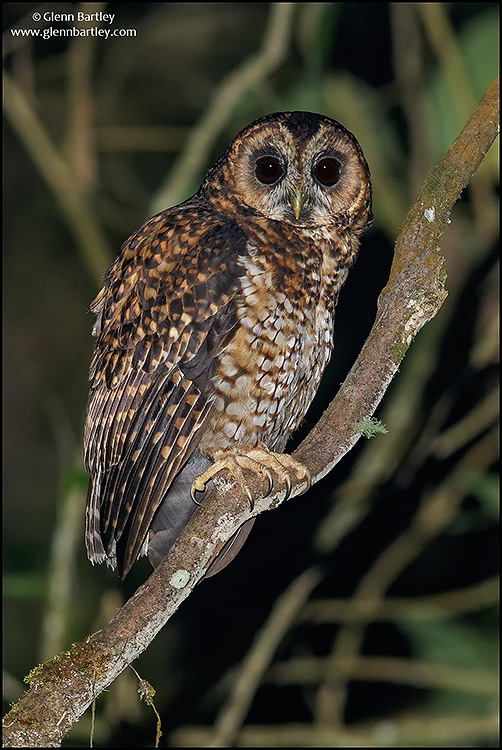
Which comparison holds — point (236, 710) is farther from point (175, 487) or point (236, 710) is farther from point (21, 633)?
point (21, 633)

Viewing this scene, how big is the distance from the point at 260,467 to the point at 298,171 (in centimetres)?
85

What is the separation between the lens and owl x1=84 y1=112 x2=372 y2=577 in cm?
247

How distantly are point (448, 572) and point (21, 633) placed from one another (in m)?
2.55

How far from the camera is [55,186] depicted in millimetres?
4199

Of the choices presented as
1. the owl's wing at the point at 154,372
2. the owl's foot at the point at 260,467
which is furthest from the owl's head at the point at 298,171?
the owl's foot at the point at 260,467

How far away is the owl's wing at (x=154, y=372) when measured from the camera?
245cm

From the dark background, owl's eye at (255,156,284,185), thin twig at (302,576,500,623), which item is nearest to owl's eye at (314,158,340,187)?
owl's eye at (255,156,284,185)

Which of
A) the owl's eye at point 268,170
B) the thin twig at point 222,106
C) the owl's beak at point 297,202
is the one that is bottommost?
the owl's beak at point 297,202

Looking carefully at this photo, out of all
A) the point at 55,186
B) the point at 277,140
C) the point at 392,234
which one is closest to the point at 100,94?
the point at 55,186

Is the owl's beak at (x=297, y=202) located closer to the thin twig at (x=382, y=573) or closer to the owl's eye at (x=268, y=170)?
the owl's eye at (x=268, y=170)

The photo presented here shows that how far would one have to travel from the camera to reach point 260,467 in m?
2.40

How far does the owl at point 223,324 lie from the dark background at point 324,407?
1040 mm

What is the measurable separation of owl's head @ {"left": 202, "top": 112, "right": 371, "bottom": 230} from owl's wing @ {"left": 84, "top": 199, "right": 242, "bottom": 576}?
0.15 meters

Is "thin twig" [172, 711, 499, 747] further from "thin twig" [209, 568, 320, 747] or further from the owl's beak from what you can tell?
the owl's beak
